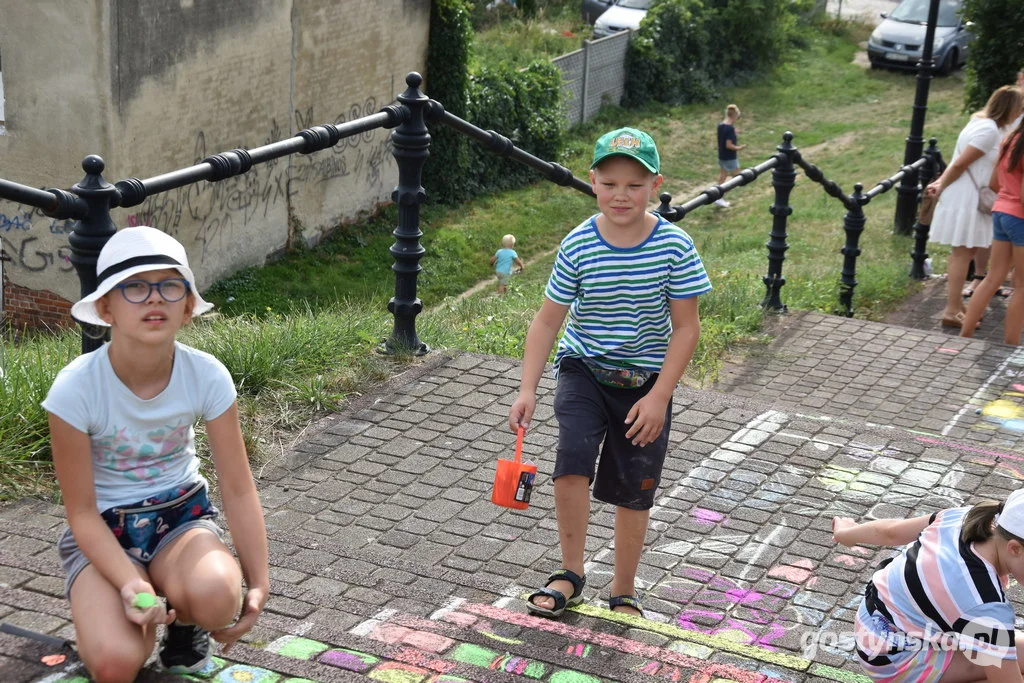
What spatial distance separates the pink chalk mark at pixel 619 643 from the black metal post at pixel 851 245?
244 inches

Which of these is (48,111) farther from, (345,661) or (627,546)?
(345,661)

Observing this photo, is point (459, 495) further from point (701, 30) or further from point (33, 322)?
point (701, 30)

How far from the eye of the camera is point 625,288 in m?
3.82

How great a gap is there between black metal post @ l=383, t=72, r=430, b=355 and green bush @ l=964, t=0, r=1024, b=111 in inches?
376

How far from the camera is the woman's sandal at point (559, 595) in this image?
3812 mm

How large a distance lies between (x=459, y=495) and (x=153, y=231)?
2118mm

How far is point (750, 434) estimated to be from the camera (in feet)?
18.3

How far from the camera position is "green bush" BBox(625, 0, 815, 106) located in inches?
970

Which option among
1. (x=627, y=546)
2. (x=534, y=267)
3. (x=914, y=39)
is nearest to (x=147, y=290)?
(x=627, y=546)

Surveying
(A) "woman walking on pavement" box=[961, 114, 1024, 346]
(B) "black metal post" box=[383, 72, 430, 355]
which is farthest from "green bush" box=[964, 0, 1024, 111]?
(B) "black metal post" box=[383, 72, 430, 355]

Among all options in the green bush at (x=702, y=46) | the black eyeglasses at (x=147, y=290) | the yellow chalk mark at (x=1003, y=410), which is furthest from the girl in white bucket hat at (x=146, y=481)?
the green bush at (x=702, y=46)

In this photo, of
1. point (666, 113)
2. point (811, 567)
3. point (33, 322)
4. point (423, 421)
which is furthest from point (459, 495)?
point (666, 113)

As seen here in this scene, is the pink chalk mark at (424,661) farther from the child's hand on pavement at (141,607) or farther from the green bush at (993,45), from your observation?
the green bush at (993,45)

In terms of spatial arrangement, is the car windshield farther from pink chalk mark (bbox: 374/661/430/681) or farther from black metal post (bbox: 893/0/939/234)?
pink chalk mark (bbox: 374/661/430/681)
